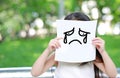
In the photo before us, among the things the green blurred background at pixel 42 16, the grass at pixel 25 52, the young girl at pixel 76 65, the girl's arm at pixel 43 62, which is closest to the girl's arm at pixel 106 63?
the young girl at pixel 76 65

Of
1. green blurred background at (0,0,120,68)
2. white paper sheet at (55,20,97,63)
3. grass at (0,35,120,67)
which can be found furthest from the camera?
green blurred background at (0,0,120,68)

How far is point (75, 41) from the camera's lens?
1473 mm

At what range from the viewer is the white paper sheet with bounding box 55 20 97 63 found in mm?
1462

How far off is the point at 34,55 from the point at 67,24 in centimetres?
292

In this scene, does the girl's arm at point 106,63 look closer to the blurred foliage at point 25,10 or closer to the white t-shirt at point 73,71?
the white t-shirt at point 73,71

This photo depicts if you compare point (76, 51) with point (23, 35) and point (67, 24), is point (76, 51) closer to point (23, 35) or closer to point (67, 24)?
point (67, 24)

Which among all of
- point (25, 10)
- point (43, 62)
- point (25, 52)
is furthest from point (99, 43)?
point (25, 10)

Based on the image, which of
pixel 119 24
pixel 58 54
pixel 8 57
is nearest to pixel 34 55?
pixel 8 57

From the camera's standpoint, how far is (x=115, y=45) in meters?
4.73

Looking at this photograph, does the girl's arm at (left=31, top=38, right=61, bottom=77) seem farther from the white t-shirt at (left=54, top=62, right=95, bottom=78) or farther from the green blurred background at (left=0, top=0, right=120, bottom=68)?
the green blurred background at (left=0, top=0, right=120, bottom=68)

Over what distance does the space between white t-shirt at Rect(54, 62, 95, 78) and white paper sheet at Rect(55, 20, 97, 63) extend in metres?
0.08

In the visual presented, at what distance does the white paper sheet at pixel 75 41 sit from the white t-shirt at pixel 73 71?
0.08 m

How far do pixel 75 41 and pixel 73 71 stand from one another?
Result: 139 millimetres

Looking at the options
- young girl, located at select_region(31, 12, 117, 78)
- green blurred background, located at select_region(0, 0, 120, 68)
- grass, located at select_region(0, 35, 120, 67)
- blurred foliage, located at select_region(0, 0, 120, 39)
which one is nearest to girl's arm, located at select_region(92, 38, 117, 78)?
young girl, located at select_region(31, 12, 117, 78)
